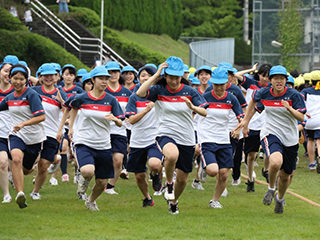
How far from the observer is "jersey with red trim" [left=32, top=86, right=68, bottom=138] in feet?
43.5

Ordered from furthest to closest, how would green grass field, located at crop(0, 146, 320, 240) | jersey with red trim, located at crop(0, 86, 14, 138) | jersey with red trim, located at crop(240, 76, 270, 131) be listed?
jersey with red trim, located at crop(240, 76, 270, 131), jersey with red trim, located at crop(0, 86, 14, 138), green grass field, located at crop(0, 146, 320, 240)

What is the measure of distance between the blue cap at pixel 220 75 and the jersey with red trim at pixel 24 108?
2.78m

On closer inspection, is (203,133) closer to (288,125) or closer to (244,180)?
(288,125)

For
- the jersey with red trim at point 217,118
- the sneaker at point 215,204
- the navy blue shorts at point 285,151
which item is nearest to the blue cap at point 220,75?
the jersey with red trim at point 217,118

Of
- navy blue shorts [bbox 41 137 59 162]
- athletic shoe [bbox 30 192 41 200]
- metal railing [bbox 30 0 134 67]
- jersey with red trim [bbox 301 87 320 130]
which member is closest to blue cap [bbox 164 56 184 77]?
navy blue shorts [bbox 41 137 59 162]

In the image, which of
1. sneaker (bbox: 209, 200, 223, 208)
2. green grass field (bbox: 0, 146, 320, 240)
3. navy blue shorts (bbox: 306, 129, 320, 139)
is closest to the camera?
green grass field (bbox: 0, 146, 320, 240)

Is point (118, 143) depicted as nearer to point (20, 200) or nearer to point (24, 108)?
point (24, 108)

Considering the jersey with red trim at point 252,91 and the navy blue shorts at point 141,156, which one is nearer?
the navy blue shorts at point 141,156

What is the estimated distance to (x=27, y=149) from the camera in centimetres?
1205

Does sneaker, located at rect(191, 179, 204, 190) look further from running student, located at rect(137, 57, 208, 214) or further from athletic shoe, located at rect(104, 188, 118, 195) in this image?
running student, located at rect(137, 57, 208, 214)

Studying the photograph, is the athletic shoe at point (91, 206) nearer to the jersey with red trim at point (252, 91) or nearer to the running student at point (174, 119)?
the running student at point (174, 119)

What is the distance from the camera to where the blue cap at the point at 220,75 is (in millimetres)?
12070

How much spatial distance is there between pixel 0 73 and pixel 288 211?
5.31m

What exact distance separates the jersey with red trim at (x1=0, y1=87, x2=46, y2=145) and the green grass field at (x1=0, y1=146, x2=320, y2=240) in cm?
118
